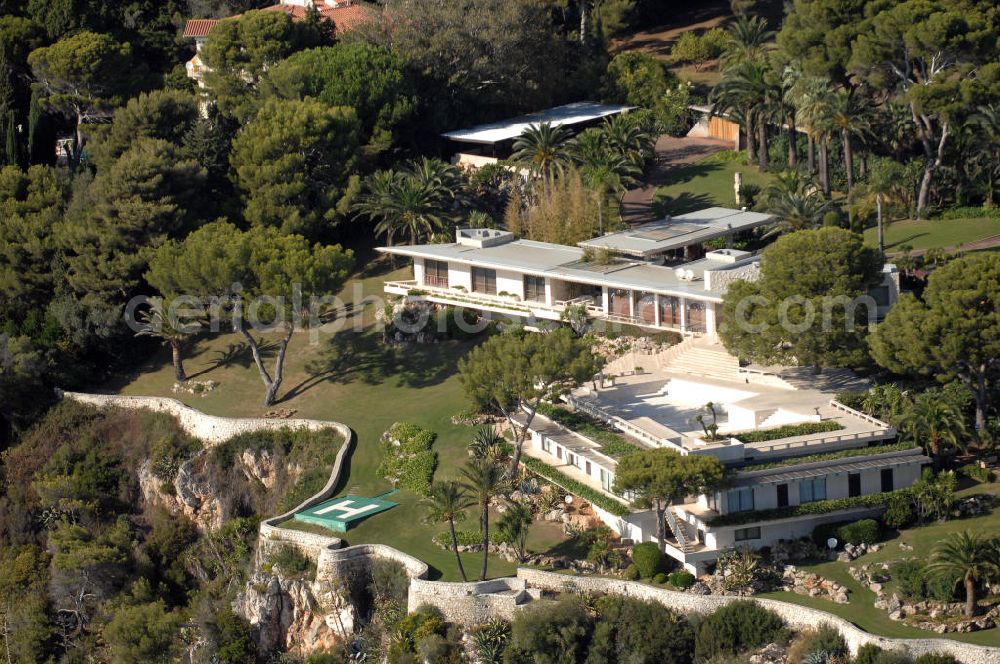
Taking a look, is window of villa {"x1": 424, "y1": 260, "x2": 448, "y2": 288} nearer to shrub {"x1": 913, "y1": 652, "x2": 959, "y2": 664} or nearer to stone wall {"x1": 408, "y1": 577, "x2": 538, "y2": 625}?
stone wall {"x1": 408, "y1": 577, "x2": 538, "y2": 625}

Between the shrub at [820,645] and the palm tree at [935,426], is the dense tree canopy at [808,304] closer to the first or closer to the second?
the palm tree at [935,426]

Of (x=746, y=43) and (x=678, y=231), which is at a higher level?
(x=746, y=43)

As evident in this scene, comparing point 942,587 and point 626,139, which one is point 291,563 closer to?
point 942,587

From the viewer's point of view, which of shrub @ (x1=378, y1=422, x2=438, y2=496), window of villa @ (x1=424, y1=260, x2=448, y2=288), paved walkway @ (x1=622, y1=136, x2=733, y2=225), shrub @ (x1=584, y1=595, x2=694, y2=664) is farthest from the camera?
paved walkway @ (x1=622, y1=136, x2=733, y2=225)

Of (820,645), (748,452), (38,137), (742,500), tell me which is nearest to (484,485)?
(742,500)

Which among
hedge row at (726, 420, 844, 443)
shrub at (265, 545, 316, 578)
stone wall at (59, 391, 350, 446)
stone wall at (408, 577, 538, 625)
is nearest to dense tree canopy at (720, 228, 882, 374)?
hedge row at (726, 420, 844, 443)

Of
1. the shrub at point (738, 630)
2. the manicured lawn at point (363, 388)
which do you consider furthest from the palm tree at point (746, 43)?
the shrub at point (738, 630)
